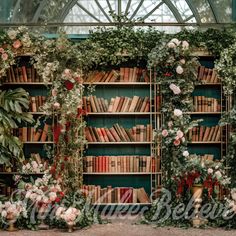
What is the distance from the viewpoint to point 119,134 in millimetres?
8945

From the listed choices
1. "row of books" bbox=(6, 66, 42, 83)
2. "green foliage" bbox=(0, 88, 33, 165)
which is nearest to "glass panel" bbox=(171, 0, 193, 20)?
"row of books" bbox=(6, 66, 42, 83)

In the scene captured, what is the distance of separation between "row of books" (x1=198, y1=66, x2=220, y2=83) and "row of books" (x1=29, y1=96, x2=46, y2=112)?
257 centimetres

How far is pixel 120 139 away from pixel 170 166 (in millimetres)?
1064

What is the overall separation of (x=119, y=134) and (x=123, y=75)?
976mm

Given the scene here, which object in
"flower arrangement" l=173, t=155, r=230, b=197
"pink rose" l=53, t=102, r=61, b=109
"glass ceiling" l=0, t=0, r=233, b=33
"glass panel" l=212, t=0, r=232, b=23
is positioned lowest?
"flower arrangement" l=173, t=155, r=230, b=197

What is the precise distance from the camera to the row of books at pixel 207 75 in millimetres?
8898

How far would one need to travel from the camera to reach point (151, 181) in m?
8.83

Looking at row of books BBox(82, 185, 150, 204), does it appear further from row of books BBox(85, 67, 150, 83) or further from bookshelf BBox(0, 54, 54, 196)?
row of books BBox(85, 67, 150, 83)

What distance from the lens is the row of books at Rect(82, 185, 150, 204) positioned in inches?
347

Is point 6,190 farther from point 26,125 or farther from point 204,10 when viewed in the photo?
point 204,10

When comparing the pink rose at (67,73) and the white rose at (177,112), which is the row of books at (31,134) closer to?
the pink rose at (67,73)

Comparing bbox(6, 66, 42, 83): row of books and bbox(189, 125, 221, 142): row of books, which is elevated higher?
bbox(6, 66, 42, 83): row of books

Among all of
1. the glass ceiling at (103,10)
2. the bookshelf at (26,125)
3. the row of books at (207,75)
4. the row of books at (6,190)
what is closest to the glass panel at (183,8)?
the glass ceiling at (103,10)

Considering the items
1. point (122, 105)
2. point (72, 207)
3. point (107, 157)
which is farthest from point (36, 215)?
point (122, 105)
